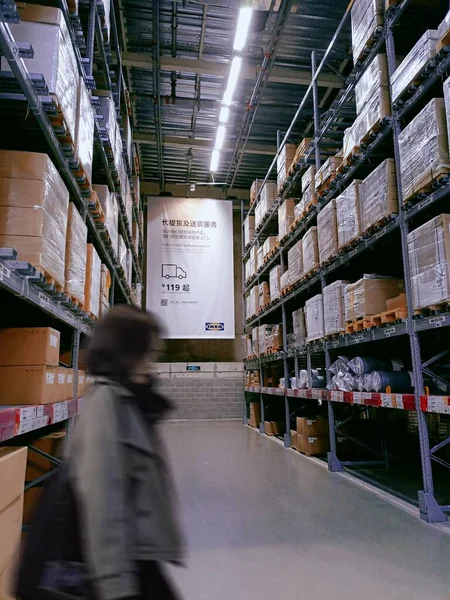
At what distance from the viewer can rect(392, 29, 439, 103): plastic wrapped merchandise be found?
14.0 feet

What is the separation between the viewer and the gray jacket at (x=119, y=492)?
1211mm

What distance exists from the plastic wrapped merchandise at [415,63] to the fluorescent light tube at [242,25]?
3.37 m

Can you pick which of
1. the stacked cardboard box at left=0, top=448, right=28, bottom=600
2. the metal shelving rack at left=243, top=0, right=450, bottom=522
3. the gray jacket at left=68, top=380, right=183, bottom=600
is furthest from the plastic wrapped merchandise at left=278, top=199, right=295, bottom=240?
the gray jacket at left=68, top=380, right=183, bottom=600

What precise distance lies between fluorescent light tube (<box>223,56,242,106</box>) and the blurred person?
8.44m

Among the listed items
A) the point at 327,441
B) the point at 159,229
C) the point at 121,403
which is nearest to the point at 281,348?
the point at 327,441

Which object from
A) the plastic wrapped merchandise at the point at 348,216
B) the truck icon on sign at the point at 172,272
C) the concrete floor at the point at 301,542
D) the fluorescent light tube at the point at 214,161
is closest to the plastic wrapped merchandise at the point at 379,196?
the plastic wrapped merchandise at the point at 348,216

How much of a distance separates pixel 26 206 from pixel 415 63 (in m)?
3.88

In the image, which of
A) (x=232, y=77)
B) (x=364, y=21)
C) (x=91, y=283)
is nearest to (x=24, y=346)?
(x=91, y=283)

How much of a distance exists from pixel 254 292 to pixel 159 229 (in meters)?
4.18

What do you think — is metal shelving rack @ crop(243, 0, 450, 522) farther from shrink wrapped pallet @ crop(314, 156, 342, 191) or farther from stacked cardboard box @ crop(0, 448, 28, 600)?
stacked cardboard box @ crop(0, 448, 28, 600)

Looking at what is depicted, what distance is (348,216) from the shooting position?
5922 millimetres

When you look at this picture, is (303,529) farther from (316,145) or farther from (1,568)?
(316,145)

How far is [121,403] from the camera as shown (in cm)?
137

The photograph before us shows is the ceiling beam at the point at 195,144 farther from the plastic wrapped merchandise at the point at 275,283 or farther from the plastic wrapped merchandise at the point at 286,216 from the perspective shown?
the plastic wrapped merchandise at the point at 275,283
